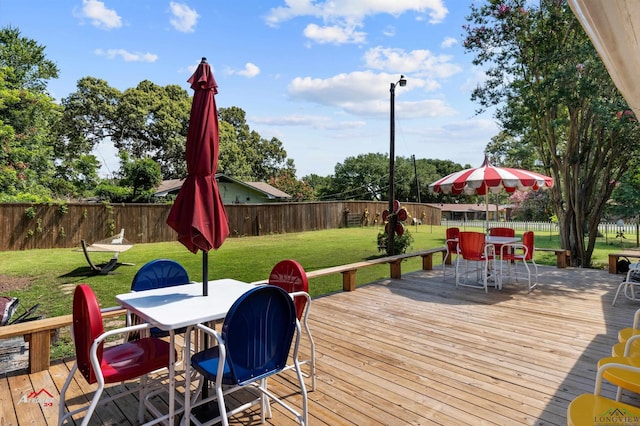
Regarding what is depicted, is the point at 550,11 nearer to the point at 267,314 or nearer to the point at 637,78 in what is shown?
the point at 637,78

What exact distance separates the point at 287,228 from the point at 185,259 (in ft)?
26.6

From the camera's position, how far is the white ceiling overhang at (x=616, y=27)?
891 millimetres

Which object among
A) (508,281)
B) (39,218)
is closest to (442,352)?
(508,281)

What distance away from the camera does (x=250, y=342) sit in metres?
1.80

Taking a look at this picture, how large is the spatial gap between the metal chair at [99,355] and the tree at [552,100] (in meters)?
8.30

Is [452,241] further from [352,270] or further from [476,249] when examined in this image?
[352,270]

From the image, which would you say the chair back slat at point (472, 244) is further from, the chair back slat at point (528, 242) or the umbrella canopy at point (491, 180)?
the umbrella canopy at point (491, 180)

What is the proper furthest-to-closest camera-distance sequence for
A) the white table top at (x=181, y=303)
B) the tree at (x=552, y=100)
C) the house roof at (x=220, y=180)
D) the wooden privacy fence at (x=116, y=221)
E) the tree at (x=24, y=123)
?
the house roof at (x=220, y=180), the tree at (x=24, y=123), the wooden privacy fence at (x=116, y=221), the tree at (x=552, y=100), the white table top at (x=181, y=303)

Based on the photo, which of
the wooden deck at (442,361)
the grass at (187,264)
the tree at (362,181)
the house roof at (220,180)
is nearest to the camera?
the wooden deck at (442,361)

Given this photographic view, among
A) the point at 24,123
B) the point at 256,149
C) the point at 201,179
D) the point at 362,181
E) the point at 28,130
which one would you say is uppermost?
the point at 256,149

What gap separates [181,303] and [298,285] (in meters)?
0.76

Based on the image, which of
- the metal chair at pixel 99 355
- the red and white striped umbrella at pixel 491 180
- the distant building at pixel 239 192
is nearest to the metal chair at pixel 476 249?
the red and white striped umbrella at pixel 491 180

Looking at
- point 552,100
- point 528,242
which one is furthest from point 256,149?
point 528,242

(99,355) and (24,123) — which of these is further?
(24,123)
